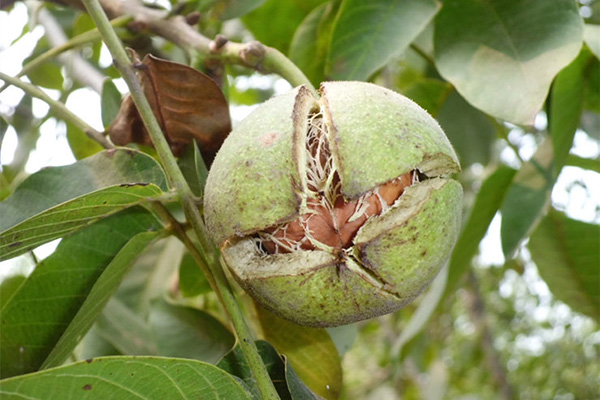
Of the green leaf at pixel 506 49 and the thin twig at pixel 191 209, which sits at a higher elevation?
the thin twig at pixel 191 209

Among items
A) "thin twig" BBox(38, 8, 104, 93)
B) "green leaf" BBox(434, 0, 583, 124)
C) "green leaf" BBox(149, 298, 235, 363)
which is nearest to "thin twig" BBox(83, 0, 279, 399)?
"green leaf" BBox(149, 298, 235, 363)

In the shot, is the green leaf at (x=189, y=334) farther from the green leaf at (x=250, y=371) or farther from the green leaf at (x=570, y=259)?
the green leaf at (x=570, y=259)

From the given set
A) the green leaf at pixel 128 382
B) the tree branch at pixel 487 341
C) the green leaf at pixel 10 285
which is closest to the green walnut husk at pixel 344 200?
the green leaf at pixel 128 382

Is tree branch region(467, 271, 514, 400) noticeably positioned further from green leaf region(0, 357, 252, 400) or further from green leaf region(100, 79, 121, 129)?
green leaf region(0, 357, 252, 400)

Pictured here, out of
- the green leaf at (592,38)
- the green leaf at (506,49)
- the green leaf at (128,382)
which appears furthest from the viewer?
the green leaf at (592,38)

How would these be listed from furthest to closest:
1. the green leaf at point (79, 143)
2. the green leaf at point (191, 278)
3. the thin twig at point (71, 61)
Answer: the thin twig at point (71, 61)
the green leaf at point (79, 143)
the green leaf at point (191, 278)

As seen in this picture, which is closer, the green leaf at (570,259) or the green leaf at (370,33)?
the green leaf at (370,33)
